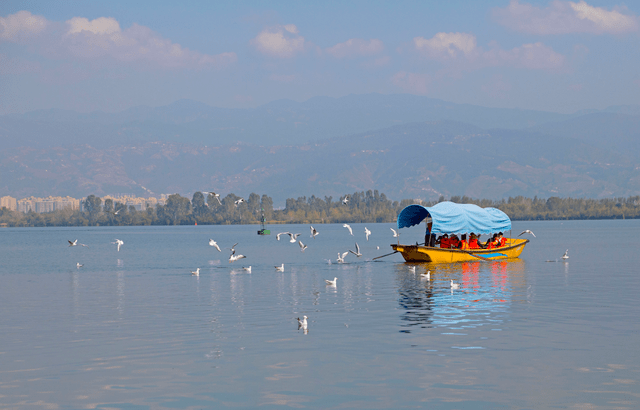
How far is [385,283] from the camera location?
51.0 metres

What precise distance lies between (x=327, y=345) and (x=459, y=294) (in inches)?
698

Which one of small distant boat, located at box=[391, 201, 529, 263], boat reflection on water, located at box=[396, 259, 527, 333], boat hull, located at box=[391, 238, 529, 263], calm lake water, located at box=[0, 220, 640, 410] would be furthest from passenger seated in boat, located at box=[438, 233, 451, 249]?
calm lake water, located at box=[0, 220, 640, 410]

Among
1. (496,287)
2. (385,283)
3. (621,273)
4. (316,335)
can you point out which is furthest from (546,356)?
(621,273)

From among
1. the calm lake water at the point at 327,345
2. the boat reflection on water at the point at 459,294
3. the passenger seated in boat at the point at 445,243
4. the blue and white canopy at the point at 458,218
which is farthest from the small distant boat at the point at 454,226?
the calm lake water at the point at 327,345

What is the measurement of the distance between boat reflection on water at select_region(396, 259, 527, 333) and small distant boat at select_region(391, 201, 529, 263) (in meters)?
1.05

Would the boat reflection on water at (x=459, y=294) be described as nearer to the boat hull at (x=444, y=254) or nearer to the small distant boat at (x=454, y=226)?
the boat hull at (x=444, y=254)

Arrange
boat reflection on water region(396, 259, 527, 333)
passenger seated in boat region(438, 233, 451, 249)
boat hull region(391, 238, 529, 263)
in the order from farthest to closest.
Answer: passenger seated in boat region(438, 233, 451, 249)
boat hull region(391, 238, 529, 263)
boat reflection on water region(396, 259, 527, 333)

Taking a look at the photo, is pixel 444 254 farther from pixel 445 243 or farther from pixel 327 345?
pixel 327 345

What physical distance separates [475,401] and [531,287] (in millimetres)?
29704

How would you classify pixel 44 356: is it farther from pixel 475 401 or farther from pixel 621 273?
pixel 621 273

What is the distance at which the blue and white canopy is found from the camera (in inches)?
2552

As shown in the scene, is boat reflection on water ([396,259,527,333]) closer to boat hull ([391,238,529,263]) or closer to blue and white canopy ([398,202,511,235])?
boat hull ([391,238,529,263])

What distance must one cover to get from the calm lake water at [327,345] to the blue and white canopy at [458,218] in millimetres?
12990

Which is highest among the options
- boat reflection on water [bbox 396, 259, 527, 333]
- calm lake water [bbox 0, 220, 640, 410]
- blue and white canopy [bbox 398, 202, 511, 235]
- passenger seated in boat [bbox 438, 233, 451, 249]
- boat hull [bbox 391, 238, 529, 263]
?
blue and white canopy [bbox 398, 202, 511, 235]
